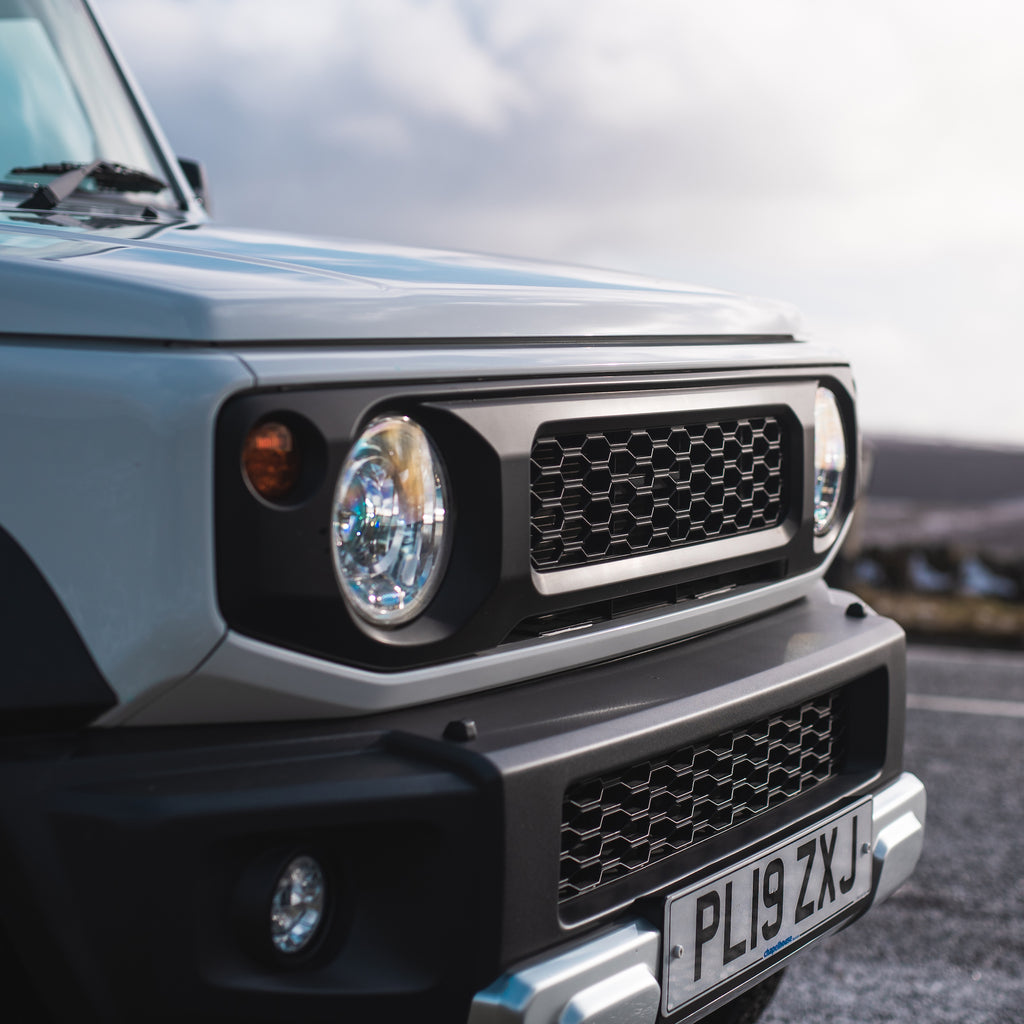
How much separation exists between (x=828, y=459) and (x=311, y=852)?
4.32 feet

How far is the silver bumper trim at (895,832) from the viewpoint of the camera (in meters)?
2.02

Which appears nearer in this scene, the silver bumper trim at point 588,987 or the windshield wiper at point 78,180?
the silver bumper trim at point 588,987

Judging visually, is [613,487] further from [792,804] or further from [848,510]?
[848,510]

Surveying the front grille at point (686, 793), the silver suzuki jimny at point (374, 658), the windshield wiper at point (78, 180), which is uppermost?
the windshield wiper at point (78, 180)

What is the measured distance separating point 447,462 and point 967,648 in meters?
6.11

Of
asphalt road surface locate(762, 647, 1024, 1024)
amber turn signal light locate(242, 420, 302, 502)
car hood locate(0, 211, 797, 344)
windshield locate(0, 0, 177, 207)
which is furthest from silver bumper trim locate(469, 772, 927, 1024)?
windshield locate(0, 0, 177, 207)

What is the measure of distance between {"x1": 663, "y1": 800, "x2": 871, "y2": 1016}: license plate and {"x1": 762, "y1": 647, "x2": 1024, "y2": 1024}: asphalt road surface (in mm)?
830

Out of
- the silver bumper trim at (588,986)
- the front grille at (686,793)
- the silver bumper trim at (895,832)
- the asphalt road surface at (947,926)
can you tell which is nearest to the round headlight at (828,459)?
the front grille at (686,793)

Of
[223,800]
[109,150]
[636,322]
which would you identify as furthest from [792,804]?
[109,150]

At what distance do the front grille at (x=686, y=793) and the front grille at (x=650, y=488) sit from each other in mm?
301

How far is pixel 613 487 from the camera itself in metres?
1.72

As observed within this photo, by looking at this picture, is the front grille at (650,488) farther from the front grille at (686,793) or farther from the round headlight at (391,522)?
the front grille at (686,793)

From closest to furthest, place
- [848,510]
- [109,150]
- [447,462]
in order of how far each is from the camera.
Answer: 1. [447,462]
2. [848,510]
3. [109,150]

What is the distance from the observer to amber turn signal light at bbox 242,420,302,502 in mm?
1319
